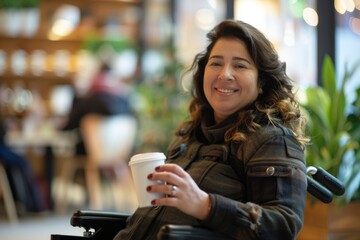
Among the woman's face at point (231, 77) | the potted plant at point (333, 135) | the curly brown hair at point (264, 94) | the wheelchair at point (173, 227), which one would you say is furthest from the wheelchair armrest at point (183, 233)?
the potted plant at point (333, 135)

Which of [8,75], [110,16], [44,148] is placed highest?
[110,16]

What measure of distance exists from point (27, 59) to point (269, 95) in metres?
6.81

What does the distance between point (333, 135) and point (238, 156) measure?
5.55ft

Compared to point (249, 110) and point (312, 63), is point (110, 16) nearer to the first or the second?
point (312, 63)

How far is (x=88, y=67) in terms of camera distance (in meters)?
8.41

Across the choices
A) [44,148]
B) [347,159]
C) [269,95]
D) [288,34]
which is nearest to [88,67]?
[44,148]

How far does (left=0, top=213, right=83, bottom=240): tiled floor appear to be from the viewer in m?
5.18

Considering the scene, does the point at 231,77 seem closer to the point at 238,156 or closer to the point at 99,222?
the point at 238,156

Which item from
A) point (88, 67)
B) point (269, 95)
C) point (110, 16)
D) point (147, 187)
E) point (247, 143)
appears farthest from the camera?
point (110, 16)

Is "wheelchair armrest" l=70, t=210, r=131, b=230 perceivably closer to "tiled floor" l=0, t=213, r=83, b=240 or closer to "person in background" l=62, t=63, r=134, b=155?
"tiled floor" l=0, t=213, r=83, b=240

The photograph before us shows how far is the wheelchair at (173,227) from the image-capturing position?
5.32 feet

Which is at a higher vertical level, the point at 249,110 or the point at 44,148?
the point at 249,110

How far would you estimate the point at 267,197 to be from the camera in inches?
69.7

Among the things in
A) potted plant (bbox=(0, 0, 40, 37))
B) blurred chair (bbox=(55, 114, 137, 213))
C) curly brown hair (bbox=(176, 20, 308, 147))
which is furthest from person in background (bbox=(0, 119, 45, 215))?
curly brown hair (bbox=(176, 20, 308, 147))
